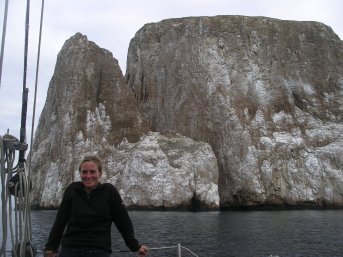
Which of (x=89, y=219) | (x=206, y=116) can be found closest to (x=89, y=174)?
(x=89, y=219)

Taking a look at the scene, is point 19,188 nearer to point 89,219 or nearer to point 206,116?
point 89,219

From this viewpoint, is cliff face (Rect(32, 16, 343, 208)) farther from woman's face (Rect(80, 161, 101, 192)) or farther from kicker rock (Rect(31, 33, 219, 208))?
woman's face (Rect(80, 161, 101, 192))

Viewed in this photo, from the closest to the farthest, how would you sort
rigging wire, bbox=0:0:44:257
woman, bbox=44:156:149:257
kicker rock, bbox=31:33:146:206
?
woman, bbox=44:156:149:257 < rigging wire, bbox=0:0:44:257 < kicker rock, bbox=31:33:146:206

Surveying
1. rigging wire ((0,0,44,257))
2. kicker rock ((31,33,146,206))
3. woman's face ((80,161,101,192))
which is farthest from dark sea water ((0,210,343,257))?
kicker rock ((31,33,146,206))

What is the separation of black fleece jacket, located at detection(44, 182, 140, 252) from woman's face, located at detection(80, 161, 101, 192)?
0.26 feet

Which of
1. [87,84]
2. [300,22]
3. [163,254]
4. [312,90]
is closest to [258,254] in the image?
[163,254]

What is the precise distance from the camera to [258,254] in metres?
22.4

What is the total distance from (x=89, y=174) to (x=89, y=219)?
53 cm

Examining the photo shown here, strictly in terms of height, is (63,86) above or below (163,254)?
above

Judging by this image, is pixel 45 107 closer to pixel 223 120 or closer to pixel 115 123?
pixel 115 123

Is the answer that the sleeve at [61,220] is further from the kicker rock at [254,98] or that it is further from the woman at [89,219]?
the kicker rock at [254,98]

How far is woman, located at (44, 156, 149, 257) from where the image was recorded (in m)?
5.68

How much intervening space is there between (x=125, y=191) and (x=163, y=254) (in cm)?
3728

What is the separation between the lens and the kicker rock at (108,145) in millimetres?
60094
